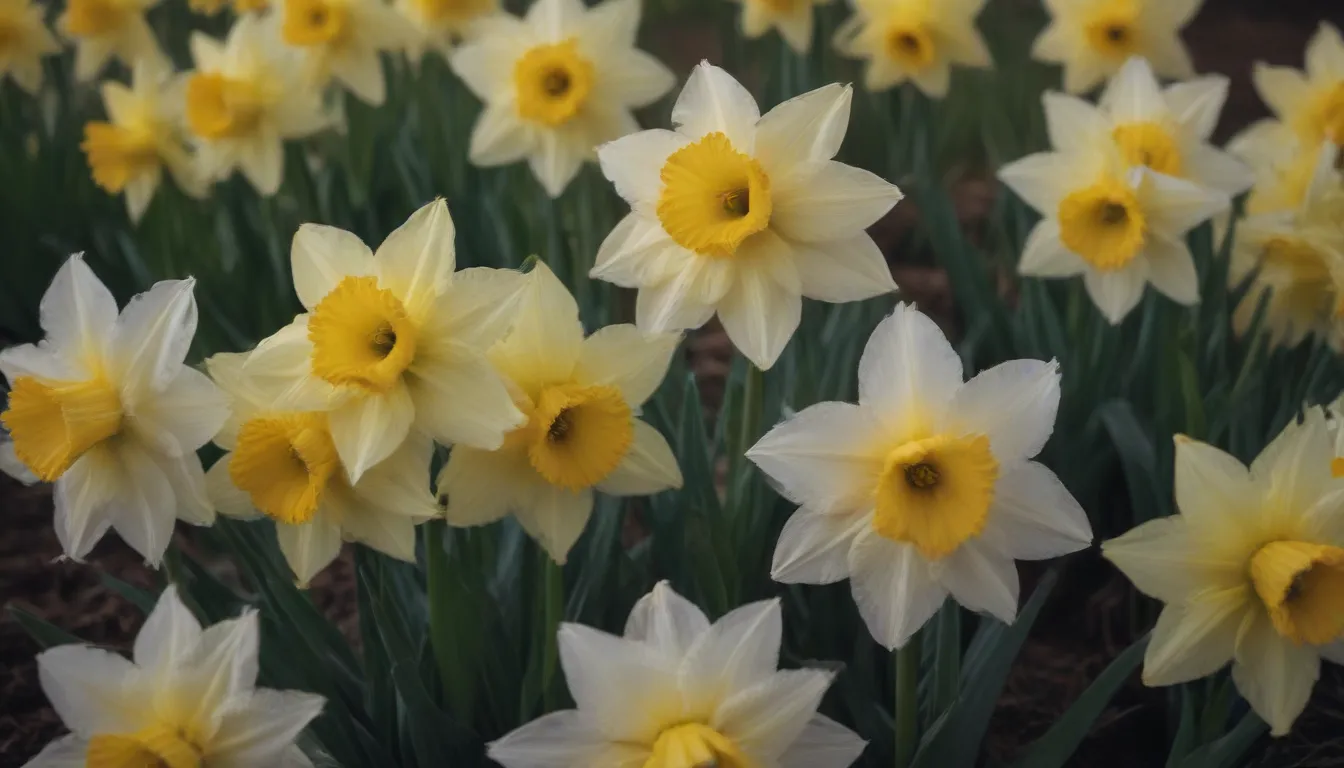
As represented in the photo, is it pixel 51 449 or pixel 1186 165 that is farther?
pixel 1186 165

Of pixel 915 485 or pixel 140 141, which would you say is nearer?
pixel 915 485

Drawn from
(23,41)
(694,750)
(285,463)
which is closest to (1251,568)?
(694,750)

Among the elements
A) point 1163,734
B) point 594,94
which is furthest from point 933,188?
point 1163,734

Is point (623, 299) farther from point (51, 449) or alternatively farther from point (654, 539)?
point (51, 449)

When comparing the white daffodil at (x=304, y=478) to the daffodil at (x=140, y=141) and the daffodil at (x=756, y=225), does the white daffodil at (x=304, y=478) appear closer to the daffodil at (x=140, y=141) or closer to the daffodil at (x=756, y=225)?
the daffodil at (x=756, y=225)

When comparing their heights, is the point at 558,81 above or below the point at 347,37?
below

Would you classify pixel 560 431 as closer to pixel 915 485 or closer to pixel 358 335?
pixel 358 335
